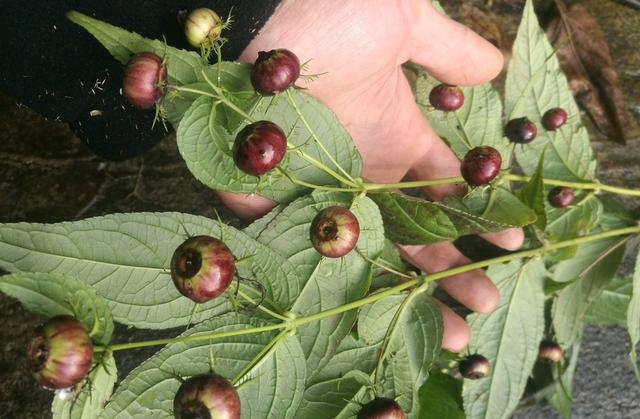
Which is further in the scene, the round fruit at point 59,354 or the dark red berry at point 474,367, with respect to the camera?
the dark red berry at point 474,367

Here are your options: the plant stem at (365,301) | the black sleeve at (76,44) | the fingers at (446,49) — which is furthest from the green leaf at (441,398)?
the black sleeve at (76,44)

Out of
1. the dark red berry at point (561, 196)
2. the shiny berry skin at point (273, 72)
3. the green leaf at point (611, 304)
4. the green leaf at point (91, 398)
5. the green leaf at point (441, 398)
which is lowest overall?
the green leaf at point (441, 398)

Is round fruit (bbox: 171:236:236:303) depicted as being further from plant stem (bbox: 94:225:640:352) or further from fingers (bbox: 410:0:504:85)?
fingers (bbox: 410:0:504:85)

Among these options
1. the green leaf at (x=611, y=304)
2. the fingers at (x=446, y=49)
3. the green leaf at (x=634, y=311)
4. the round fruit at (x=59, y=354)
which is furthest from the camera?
the green leaf at (x=611, y=304)

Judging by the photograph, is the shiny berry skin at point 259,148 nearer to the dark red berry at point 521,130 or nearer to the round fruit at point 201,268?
the round fruit at point 201,268

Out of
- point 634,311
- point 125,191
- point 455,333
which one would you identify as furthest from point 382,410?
point 125,191

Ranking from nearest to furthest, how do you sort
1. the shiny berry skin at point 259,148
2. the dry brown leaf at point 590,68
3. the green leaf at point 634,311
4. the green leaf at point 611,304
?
the shiny berry skin at point 259,148 < the green leaf at point 634,311 < the green leaf at point 611,304 < the dry brown leaf at point 590,68

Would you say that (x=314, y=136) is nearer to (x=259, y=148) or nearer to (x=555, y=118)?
(x=259, y=148)

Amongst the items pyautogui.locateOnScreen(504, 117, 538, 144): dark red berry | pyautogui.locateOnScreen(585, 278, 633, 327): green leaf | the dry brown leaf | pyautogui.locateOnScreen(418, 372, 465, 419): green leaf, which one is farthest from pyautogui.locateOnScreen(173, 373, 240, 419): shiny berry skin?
the dry brown leaf
